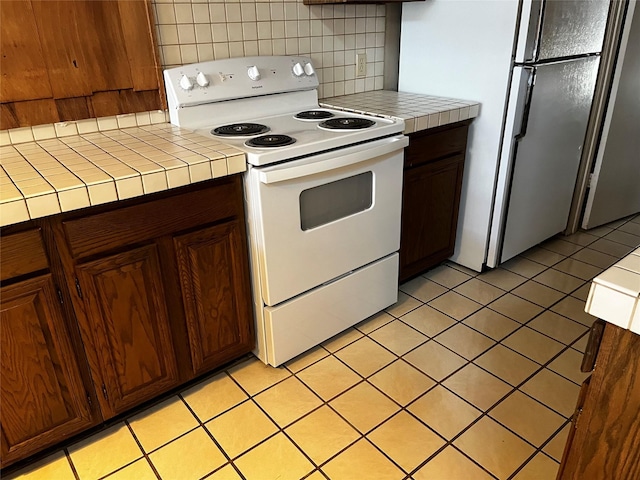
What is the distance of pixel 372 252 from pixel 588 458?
1.26 metres

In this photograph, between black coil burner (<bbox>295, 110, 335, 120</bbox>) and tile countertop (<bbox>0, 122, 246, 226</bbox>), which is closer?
tile countertop (<bbox>0, 122, 246, 226</bbox>)

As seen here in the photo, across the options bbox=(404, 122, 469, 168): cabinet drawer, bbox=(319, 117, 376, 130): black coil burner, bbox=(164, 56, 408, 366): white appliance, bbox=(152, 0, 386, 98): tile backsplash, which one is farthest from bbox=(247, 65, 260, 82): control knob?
bbox=(404, 122, 469, 168): cabinet drawer

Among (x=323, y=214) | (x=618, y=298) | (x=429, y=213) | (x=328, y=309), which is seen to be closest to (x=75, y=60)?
(x=323, y=214)

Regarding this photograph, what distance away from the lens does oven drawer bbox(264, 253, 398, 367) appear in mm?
1860

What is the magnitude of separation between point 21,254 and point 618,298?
1356 millimetres

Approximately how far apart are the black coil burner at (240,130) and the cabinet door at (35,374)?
0.82 meters

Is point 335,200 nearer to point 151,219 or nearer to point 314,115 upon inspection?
point 314,115

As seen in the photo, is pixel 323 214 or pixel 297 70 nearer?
pixel 323 214

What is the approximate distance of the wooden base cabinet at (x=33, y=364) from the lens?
4.25ft

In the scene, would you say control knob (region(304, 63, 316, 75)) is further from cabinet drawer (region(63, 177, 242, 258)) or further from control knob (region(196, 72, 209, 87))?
cabinet drawer (region(63, 177, 242, 258))

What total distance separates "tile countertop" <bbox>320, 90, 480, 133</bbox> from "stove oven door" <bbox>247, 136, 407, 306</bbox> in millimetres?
219

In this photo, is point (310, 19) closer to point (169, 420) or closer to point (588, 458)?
point (169, 420)

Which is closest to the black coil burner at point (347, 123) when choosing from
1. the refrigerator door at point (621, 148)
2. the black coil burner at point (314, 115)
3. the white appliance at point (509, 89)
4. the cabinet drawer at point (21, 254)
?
the black coil burner at point (314, 115)

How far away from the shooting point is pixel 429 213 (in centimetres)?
238
